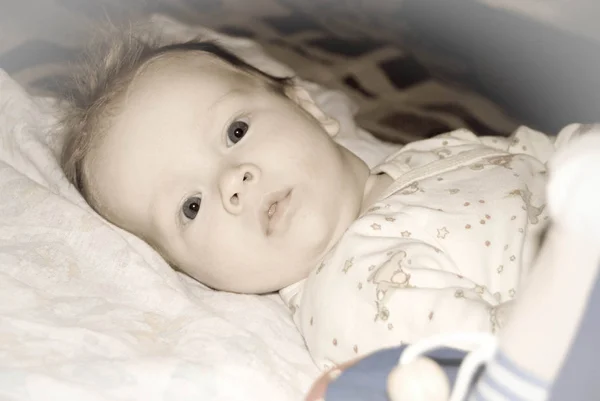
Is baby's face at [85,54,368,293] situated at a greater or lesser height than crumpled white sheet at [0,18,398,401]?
greater

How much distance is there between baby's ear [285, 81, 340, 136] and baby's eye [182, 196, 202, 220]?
23 cm

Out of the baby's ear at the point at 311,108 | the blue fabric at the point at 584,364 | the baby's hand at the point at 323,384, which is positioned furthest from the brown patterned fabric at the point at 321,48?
the blue fabric at the point at 584,364

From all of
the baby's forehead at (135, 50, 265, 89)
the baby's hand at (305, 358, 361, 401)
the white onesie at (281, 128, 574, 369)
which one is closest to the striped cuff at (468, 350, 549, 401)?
the baby's hand at (305, 358, 361, 401)

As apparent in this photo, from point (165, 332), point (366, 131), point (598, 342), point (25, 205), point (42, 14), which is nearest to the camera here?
point (598, 342)

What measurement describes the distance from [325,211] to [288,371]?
0.65 feet

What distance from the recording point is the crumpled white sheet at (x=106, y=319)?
2.50ft

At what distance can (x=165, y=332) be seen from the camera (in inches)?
34.2

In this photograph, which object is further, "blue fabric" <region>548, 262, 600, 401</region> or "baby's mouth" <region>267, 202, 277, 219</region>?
"baby's mouth" <region>267, 202, 277, 219</region>

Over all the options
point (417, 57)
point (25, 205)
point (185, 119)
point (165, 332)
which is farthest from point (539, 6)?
point (25, 205)

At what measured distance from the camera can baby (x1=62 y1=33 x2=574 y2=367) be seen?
81cm

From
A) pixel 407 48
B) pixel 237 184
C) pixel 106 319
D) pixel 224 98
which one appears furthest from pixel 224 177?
pixel 407 48

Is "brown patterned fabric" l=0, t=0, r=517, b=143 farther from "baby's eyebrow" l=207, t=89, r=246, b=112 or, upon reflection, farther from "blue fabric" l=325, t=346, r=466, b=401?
"blue fabric" l=325, t=346, r=466, b=401

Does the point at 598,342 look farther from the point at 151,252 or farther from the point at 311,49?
the point at 311,49

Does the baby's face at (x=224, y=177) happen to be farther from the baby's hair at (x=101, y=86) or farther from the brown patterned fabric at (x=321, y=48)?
the brown patterned fabric at (x=321, y=48)
